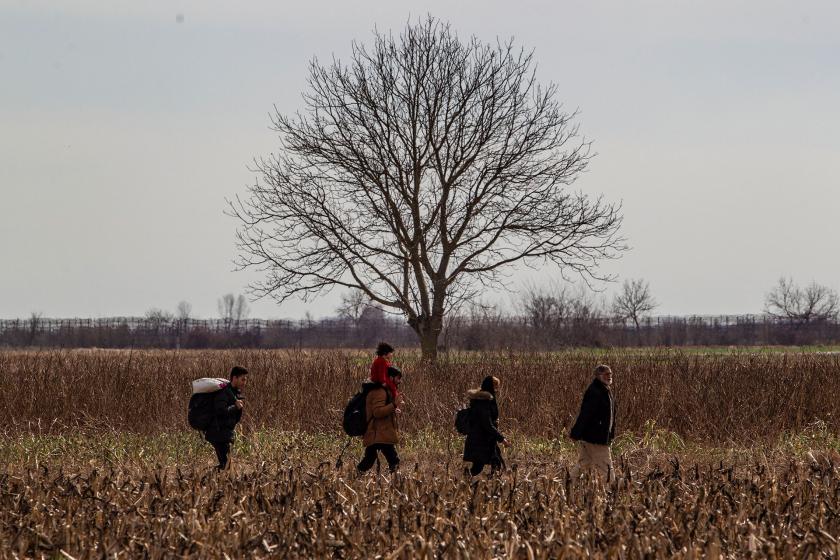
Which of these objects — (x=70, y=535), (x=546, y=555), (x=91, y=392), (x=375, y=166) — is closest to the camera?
(x=546, y=555)

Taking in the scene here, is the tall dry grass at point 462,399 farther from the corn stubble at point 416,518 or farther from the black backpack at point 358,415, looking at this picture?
the corn stubble at point 416,518

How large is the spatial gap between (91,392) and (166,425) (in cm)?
177

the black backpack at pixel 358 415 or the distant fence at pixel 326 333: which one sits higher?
the distant fence at pixel 326 333

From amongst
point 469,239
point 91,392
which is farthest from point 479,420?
point 469,239

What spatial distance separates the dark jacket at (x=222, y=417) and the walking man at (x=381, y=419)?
133 cm

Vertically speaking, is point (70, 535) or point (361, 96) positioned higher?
point (361, 96)

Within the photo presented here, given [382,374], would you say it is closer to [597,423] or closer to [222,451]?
[222,451]

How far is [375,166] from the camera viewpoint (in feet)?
83.9

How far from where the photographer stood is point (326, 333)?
86438 mm

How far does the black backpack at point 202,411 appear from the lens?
10000 mm

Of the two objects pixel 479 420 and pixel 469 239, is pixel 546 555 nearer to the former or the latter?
pixel 479 420

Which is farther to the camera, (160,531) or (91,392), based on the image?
(91,392)

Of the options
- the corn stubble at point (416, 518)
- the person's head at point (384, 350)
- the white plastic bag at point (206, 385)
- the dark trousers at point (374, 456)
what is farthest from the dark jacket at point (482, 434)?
the white plastic bag at point (206, 385)

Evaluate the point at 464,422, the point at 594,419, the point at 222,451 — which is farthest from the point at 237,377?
the point at 594,419
